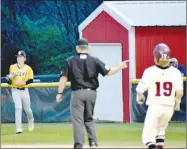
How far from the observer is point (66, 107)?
86.3 feet

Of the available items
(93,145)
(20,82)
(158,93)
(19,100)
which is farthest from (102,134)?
(158,93)

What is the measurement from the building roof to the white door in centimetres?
83

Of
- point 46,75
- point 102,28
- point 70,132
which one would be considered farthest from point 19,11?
point 70,132

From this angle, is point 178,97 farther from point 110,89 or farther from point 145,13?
point 145,13

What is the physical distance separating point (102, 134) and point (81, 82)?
5445mm

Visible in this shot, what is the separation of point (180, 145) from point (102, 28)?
838cm

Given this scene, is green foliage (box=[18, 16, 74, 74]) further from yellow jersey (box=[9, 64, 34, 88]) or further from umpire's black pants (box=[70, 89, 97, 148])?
umpire's black pants (box=[70, 89, 97, 148])

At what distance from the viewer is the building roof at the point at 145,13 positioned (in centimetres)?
2627

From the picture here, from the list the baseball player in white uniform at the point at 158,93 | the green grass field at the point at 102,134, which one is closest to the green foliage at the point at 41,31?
the green grass field at the point at 102,134

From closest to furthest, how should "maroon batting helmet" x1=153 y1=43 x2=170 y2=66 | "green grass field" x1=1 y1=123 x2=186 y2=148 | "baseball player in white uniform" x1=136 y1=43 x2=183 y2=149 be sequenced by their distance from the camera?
"baseball player in white uniform" x1=136 y1=43 x2=183 y2=149
"maroon batting helmet" x1=153 y1=43 x2=170 y2=66
"green grass field" x1=1 y1=123 x2=186 y2=148

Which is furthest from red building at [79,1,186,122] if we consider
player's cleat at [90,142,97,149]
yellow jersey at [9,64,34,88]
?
player's cleat at [90,142,97,149]

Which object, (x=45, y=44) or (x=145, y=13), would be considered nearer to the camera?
(x=145, y=13)

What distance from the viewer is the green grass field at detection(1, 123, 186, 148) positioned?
19.8 m

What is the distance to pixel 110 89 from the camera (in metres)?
26.5
